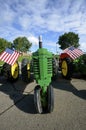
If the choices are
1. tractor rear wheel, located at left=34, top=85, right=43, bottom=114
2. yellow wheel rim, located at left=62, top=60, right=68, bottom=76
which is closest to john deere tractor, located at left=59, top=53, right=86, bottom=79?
yellow wheel rim, located at left=62, top=60, right=68, bottom=76

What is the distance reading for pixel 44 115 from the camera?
4570 millimetres

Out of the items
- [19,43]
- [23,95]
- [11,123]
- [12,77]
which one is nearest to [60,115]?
[11,123]

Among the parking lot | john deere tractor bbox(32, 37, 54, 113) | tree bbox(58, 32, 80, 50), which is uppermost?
tree bbox(58, 32, 80, 50)

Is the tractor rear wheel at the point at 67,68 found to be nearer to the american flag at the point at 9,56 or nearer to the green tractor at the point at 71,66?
the green tractor at the point at 71,66

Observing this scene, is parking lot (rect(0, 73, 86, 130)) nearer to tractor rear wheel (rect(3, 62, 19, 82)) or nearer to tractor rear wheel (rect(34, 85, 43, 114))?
tractor rear wheel (rect(34, 85, 43, 114))

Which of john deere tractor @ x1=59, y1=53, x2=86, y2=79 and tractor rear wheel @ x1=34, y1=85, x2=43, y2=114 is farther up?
john deere tractor @ x1=59, y1=53, x2=86, y2=79

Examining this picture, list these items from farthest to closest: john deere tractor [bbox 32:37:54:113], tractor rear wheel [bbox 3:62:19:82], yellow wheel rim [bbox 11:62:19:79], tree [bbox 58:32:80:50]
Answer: tree [bbox 58:32:80:50] → yellow wheel rim [bbox 11:62:19:79] → tractor rear wheel [bbox 3:62:19:82] → john deere tractor [bbox 32:37:54:113]

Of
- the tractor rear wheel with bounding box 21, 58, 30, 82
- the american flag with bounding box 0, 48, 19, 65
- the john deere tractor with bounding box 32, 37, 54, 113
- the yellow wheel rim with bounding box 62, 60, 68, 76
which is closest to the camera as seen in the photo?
the john deere tractor with bounding box 32, 37, 54, 113

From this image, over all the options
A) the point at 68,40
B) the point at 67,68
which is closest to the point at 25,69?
the point at 67,68

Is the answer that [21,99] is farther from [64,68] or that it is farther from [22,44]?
[22,44]

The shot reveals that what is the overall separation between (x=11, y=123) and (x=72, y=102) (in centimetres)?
198

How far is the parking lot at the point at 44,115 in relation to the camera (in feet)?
13.1

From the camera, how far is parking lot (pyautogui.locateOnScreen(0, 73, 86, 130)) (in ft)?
13.1

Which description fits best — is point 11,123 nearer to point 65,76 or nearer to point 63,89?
point 63,89
